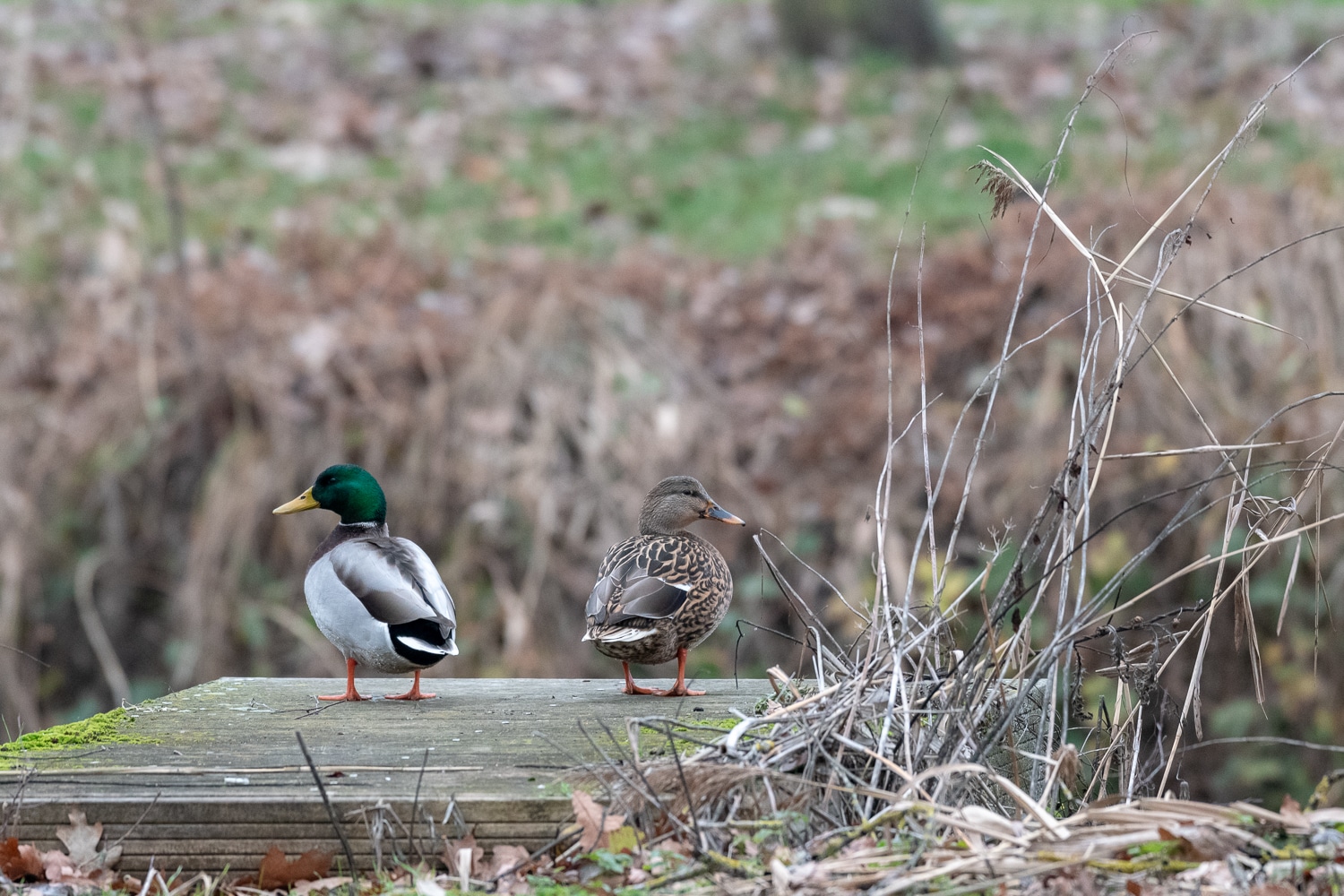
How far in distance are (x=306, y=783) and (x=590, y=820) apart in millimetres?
570

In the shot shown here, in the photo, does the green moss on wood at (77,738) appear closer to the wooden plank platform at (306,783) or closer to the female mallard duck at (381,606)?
the wooden plank platform at (306,783)

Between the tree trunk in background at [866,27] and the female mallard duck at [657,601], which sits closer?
the female mallard duck at [657,601]

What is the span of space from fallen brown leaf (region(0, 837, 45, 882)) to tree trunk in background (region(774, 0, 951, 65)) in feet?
39.2

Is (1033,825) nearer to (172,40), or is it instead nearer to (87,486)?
(87,486)

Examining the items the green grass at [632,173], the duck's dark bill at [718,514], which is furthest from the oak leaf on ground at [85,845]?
the green grass at [632,173]

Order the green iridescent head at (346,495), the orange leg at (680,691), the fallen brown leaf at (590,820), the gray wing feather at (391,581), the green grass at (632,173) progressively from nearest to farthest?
the fallen brown leaf at (590,820), the gray wing feather at (391,581), the orange leg at (680,691), the green iridescent head at (346,495), the green grass at (632,173)

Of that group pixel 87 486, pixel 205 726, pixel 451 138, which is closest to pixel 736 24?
A: pixel 451 138

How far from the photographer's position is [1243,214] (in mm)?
8414

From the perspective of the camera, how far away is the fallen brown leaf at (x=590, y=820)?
2.68m

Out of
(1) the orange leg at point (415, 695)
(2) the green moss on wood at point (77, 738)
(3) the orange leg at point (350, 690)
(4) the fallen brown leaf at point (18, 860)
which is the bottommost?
(1) the orange leg at point (415, 695)

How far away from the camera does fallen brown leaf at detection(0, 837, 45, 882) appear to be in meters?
2.74

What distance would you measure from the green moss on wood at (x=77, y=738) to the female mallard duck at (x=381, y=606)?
0.54 meters

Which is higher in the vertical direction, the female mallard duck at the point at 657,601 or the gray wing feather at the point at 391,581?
the gray wing feather at the point at 391,581

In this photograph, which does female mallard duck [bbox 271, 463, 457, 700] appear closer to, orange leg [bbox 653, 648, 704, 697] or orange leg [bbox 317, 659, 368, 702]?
orange leg [bbox 317, 659, 368, 702]
